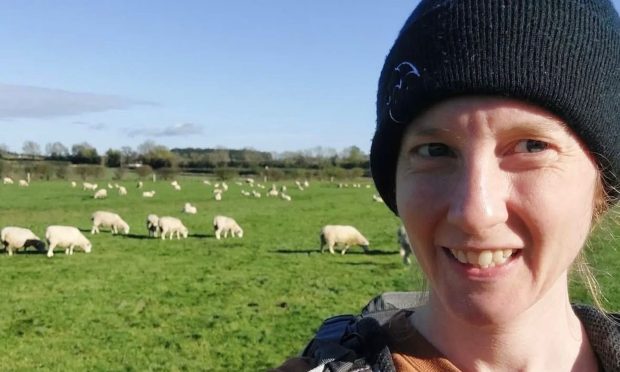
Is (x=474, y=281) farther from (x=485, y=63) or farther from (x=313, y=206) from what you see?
(x=313, y=206)

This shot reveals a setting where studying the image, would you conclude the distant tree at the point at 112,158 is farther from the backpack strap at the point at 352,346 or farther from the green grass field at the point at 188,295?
the backpack strap at the point at 352,346

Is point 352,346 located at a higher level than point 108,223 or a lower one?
higher

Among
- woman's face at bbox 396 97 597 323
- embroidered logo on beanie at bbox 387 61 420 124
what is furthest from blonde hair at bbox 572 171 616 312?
embroidered logo on beanie at bbox 387 61 420 124

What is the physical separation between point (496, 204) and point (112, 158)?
341 ft

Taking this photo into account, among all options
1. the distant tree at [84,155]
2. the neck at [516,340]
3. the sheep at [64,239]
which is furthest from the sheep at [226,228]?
the distant tree at [84,155]

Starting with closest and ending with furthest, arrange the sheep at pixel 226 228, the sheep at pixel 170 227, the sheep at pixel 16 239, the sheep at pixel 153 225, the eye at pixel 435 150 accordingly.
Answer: the eye at pixel 435 150
the sheep at pixel 16 239
the sheep at pixel 170 227
the sheep at pixel 153 225
the sheep at pixel 226 228

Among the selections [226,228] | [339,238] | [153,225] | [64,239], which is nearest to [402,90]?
[339,238]

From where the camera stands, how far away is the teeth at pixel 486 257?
4.38ft

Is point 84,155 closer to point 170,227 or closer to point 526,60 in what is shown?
point 170,227

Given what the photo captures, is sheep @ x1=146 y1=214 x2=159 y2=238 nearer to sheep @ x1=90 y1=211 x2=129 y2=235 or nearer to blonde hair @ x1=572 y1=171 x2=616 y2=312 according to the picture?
sheep @ x1=90 y1=211 x2=129 y2=235

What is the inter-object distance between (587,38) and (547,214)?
421mm

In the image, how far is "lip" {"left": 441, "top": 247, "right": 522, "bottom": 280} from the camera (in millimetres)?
1337

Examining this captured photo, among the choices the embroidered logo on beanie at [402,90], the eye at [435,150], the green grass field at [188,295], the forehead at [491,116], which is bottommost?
the green grass field at [188,295]

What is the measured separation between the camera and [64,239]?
2277cm
